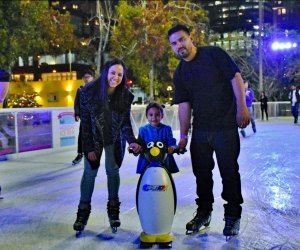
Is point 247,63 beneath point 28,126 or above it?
above

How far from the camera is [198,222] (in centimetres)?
389

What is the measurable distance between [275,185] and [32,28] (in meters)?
18.9

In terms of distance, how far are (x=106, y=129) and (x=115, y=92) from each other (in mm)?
346

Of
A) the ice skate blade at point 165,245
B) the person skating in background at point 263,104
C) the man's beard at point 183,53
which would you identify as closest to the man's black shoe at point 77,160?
the man's beard at point 183,53

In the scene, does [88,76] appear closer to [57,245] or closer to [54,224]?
[54,224]

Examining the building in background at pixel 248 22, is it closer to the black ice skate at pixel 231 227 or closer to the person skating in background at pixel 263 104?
the person skating in background at pixel 263 104

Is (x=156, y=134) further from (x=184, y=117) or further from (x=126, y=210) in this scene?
(x=126, y=210)

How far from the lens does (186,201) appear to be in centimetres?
500

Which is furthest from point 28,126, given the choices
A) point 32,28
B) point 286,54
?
point 286,54

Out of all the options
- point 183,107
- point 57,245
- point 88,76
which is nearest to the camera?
point 57,245

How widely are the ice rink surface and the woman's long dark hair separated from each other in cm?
110

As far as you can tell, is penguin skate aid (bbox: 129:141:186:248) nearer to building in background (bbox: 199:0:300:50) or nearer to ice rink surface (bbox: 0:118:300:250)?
ice rink surface (bbox: 0:118:300:250)

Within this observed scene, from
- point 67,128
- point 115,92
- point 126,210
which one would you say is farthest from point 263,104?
point 115,92

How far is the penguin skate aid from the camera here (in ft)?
11.4
